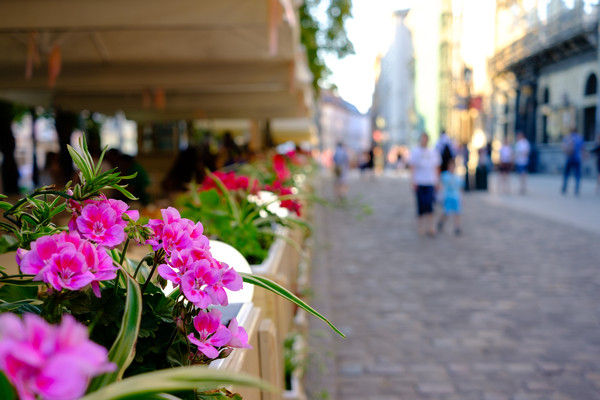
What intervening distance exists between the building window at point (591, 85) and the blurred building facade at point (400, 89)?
34190mm

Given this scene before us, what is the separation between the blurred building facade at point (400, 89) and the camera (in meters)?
62.3

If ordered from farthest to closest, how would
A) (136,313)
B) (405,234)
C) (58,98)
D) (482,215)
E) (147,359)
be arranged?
(482,215) → (405,234) → (58,98) → (147,359) → (136,313)

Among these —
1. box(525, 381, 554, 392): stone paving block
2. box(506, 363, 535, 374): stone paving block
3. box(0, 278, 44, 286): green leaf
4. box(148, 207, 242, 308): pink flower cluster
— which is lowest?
box(525, 381, 554, 392): stone paving block

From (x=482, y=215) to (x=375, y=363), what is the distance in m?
8.92

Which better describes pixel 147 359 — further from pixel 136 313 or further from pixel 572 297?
pixel 572 297

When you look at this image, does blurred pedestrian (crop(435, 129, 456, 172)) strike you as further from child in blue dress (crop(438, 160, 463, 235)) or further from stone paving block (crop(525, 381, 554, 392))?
stone paving block (crop(525, 381, 554, 392))

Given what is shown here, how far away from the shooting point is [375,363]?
450 centimetres

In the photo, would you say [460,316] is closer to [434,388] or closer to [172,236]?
[434,388]

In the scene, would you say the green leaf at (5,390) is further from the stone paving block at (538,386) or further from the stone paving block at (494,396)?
the stone paving block at (538,386)

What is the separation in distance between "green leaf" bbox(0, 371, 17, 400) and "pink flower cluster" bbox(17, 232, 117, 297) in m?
0.20

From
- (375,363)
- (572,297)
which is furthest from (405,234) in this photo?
(375,363)

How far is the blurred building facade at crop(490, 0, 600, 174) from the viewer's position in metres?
22.4

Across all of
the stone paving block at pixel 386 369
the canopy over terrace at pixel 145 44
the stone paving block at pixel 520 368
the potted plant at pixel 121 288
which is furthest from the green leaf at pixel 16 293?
the stone paving block at pixel 520 368

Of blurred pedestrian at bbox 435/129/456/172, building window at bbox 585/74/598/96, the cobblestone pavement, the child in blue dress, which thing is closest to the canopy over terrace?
the cobblestone pavement
